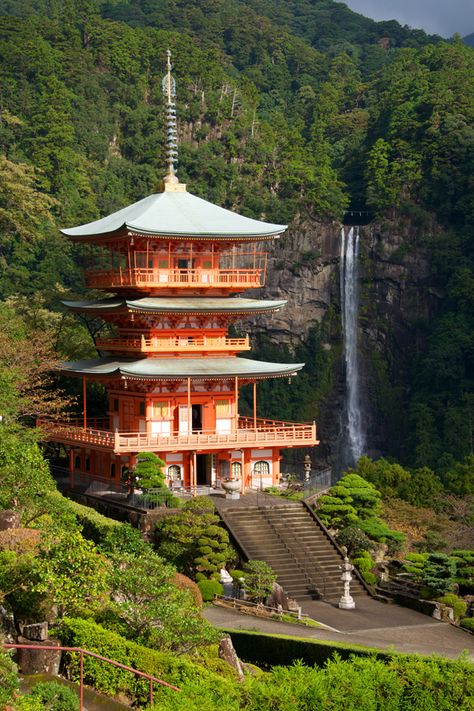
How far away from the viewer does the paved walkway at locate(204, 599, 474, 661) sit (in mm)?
26984

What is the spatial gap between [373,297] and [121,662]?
57.2 meters

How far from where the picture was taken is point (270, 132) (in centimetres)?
9112

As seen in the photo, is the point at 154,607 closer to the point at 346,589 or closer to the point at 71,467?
the point at 346,589

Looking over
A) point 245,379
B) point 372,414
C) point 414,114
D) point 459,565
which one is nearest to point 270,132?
point 414,114

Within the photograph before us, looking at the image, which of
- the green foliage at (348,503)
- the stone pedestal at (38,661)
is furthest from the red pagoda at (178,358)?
the stone pedestal at (38,661)

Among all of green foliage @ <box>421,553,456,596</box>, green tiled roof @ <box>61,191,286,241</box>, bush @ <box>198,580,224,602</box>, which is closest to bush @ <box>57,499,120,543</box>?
bush @ <box>198,580,224,602</box>

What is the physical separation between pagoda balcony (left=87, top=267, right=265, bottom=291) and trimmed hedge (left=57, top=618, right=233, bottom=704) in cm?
1631

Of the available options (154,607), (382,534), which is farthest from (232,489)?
(154,607)

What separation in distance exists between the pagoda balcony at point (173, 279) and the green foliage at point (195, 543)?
773 centimetres

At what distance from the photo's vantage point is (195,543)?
31344 millimetres

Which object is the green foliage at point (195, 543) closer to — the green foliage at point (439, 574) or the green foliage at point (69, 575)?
the green foliage at point (439, 574)

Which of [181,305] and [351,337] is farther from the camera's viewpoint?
[351,337]

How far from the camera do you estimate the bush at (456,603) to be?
3042cm

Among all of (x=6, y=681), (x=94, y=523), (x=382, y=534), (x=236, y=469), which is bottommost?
(x=382, y=534)
